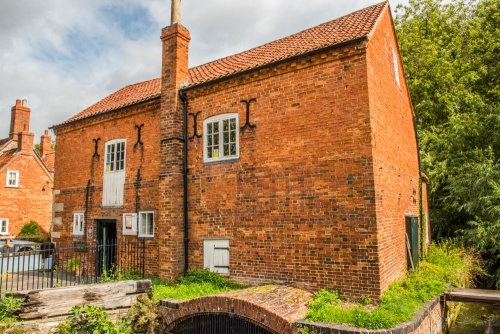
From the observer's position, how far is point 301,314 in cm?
690

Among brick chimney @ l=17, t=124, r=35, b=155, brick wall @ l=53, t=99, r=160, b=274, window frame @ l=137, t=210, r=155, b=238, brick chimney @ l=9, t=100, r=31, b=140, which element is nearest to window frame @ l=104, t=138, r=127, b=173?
brick wall @ l=53, t=99, r=160, b=274

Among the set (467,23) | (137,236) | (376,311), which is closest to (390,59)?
(376,311)

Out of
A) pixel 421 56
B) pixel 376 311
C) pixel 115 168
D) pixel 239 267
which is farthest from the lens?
pixel 421 56

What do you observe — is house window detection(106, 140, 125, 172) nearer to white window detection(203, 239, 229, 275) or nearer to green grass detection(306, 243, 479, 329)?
white window detection(203, 239, 229, 275)

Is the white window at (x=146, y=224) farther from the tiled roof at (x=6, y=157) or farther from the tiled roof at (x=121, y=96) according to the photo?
the tiled roof at (x=6, y=157)

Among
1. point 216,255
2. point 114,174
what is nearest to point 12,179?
A: point 114,174

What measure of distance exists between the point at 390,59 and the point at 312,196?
536 centimetres

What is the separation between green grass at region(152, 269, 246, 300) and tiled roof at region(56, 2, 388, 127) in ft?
18.8

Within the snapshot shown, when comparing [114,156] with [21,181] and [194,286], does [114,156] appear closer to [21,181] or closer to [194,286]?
[194,286]

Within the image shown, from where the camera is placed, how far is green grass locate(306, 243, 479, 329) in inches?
250

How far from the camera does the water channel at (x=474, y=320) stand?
38.5 ft

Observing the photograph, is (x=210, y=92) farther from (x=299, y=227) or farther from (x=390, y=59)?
(x=390, y=59)

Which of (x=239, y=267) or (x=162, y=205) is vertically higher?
(x=162, y=205)

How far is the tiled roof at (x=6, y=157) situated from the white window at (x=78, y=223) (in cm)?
1488
